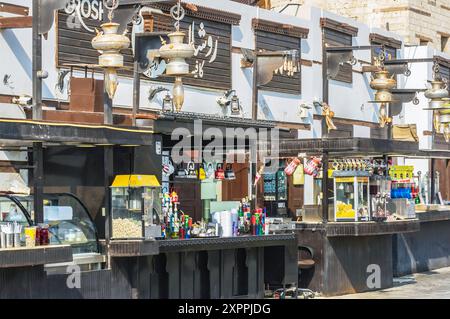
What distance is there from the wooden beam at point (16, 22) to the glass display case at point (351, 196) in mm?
7982

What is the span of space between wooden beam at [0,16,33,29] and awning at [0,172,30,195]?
93.0 inches

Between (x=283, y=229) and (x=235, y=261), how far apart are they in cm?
170

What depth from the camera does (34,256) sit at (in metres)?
15.4

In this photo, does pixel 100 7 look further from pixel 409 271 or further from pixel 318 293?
pixel 409 271

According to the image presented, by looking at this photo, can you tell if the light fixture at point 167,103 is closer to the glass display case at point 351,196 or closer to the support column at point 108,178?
the support column at point 108,178

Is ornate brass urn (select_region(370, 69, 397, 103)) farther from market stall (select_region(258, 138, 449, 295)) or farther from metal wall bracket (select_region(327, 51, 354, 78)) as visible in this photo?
metal wall bracket (select_region(327, 51, 354, 78))

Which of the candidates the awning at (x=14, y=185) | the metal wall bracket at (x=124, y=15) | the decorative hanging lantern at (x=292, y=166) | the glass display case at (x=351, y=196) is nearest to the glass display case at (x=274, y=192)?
the decorative hanging lantern at (x=292, y=166)

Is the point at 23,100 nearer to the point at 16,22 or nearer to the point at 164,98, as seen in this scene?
the point at 16,22

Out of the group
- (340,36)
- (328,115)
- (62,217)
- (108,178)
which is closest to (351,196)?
(328,115)

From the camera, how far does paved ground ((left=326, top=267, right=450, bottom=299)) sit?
76.2 feet

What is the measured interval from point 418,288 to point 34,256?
11.9 metres

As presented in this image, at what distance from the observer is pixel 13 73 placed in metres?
18.4

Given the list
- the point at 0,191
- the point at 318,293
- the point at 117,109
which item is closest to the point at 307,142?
the point at 318,293

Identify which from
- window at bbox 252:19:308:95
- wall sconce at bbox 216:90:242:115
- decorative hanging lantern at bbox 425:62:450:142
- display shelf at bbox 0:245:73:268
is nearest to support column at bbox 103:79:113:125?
display shelf at bbox 0:245:73:268
